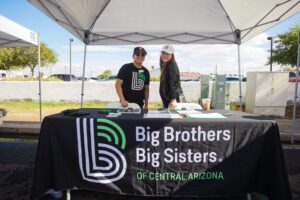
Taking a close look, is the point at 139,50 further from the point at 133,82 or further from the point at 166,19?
the point at 166,19

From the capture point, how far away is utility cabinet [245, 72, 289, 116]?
6941 mm

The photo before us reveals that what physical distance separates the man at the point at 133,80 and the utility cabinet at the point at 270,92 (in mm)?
5226

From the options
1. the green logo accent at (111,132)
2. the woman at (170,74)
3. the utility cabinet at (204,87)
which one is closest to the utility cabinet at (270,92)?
the utility cabinet at (204,87)

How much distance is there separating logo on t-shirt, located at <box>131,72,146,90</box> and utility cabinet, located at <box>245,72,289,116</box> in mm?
5231

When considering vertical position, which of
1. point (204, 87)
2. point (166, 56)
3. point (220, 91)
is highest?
point (166, 56)

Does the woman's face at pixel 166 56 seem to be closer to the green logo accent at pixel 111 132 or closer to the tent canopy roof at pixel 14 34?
the green logo accent at pixel 111 132

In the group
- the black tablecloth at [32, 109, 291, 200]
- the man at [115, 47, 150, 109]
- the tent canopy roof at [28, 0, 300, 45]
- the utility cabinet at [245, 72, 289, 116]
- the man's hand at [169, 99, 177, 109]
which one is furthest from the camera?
the utility cabinet at [245, 72, 289, 116]

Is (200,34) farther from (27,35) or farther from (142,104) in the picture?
(27,35)

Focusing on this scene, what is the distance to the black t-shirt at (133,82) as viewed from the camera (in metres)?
3.07

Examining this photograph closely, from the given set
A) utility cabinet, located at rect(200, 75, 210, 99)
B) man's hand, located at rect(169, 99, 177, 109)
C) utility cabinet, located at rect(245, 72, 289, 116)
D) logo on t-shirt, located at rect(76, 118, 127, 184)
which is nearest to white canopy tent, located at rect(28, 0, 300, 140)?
man's hand, located at rect(169, 99, 177, 109)

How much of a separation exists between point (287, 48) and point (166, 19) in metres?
16.5

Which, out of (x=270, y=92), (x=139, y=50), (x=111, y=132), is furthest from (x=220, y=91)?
(x=111, y=132)

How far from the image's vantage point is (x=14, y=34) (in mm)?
4082

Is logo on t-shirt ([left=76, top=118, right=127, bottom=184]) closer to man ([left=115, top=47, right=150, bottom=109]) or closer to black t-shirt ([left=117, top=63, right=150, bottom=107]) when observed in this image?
man ([left=115, top=47, right=150, bottom=109])
